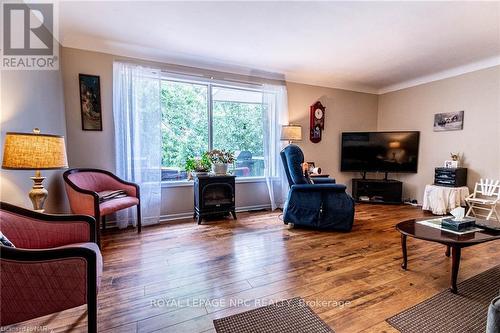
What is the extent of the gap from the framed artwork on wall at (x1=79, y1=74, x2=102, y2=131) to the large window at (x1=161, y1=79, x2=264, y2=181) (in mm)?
851

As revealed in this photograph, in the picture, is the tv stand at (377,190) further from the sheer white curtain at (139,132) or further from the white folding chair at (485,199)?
the sheer white curtain at (139,132)

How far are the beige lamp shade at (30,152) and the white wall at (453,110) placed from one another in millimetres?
5630

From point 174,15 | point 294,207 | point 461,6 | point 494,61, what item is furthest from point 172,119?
point 494,61

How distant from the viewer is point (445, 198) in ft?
12.7

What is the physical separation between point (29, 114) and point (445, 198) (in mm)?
5577

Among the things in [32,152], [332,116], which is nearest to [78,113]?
→ [32,152]

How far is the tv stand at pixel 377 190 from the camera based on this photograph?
15.5 ft

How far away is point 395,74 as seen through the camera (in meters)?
4.39

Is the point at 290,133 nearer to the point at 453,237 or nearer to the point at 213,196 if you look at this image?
the point at 213,196

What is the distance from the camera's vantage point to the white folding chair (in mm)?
3582

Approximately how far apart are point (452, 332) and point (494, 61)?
430 cm

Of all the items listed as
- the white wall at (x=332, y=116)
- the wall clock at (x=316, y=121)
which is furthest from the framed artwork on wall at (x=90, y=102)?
the wall clock at (x=316, y=121)

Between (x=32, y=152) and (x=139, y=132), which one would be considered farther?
(x=139, y=132)

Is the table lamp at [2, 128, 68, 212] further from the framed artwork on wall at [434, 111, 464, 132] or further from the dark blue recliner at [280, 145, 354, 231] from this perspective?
the framed artwork on wall at [434, 111, 464, 132]
